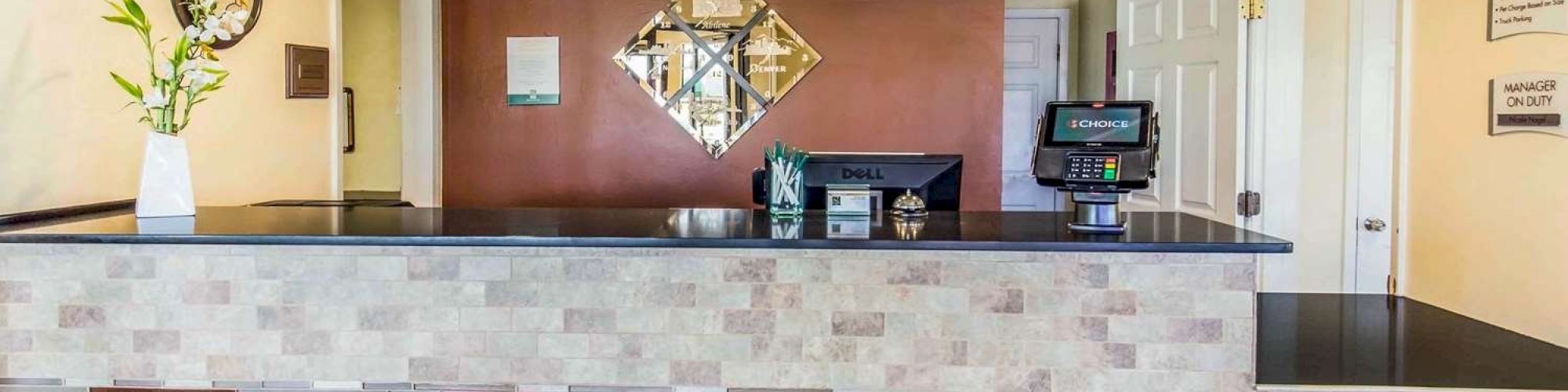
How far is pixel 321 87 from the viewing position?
345 cm

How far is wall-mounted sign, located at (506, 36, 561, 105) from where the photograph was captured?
14.4 ft

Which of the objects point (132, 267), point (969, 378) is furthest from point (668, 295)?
point (132, 267)

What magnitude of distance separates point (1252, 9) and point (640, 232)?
2.33m

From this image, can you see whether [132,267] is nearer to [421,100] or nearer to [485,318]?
[485,318]

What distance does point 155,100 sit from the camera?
2271 millimetres

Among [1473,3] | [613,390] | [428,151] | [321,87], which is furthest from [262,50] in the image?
[1473,3]

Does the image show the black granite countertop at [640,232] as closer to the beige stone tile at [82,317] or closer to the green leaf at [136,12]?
the beige stone tile at [82,317]

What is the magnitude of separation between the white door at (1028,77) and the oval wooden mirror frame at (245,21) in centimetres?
356

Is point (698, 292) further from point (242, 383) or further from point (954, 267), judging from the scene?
point (242, 383)

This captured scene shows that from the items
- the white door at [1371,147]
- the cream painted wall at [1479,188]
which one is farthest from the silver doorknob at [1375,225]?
the cream painted wall at [1479,188]

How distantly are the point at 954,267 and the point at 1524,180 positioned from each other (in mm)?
1656

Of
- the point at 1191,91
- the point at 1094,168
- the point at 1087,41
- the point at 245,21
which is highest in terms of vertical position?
the point at 1087,41

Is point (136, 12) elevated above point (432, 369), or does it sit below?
above

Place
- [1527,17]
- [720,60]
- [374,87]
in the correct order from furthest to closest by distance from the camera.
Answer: [374,87], [720,60], [1527,17]
